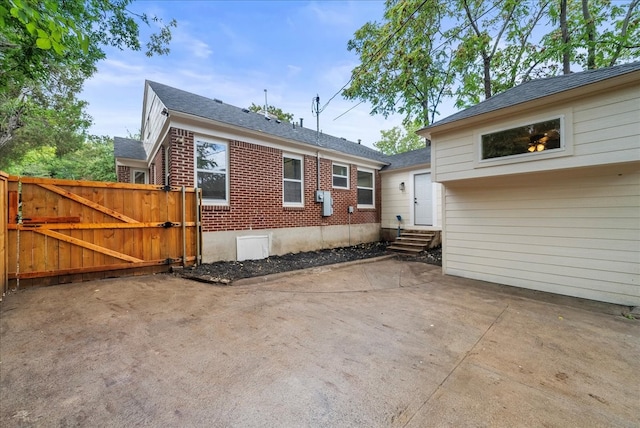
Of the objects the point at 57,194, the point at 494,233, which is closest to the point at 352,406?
the point at 494,233

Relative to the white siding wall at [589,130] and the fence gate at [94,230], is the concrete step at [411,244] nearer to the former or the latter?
the white siding wall at [589,130]

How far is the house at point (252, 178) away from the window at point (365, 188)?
0.68ft

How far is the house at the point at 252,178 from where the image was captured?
622cm

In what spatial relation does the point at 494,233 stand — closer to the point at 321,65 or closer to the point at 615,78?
the point at 615,78

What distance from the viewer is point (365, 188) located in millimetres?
10781

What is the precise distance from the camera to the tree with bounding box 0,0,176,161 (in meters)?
2.10

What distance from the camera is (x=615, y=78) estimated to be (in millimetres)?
3453

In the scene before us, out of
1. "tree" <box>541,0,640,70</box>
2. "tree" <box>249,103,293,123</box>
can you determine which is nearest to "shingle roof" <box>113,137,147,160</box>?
"tree" <box>249,103,293,123</box>

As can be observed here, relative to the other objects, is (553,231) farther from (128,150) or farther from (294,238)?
(128,150)

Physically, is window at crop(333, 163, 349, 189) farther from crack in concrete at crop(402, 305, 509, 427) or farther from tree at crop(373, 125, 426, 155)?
tree at crop(373, 125, 426, 155)

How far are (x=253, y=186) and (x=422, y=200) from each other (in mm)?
6317

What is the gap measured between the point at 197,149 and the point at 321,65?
6552 mm

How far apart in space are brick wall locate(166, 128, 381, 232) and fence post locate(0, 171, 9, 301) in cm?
248

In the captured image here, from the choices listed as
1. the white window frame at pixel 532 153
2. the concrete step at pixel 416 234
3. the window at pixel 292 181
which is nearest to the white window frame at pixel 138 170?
the window at pixel 292 181
